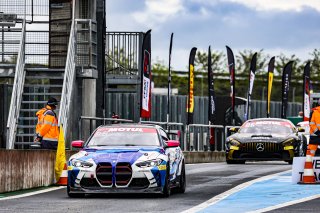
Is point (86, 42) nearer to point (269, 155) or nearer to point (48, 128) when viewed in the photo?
point (269, 155)

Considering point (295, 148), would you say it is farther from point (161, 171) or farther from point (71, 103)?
point (161, 171)

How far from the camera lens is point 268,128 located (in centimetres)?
3650

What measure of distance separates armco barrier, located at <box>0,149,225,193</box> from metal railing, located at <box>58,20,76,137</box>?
7.72 metres

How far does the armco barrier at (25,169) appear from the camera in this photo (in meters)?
21.2

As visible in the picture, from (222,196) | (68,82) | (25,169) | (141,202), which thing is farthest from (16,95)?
(141,202)

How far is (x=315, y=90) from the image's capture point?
101 meters

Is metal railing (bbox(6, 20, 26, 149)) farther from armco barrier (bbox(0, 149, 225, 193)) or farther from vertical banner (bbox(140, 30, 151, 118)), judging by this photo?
armco barrier (bbox(0, 149, 225, 193))

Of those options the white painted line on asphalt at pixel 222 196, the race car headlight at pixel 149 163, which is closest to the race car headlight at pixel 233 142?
the white painted line on asphalt at pixel 222 196

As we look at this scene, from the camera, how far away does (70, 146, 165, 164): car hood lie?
1977cm

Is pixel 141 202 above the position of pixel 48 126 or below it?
below

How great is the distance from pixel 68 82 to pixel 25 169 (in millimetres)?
11358

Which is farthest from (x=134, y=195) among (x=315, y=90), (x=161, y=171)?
(x=315, y=90)

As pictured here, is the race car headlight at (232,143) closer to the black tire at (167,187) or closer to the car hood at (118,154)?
the car hood at (118,154)

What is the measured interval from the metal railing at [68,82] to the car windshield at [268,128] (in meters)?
5.98
